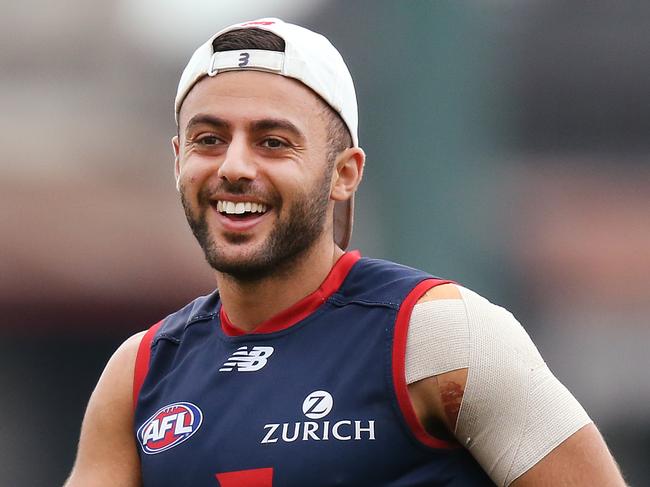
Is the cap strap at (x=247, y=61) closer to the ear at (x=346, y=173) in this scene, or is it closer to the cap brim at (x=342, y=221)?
the ear at (x=346, y=173)

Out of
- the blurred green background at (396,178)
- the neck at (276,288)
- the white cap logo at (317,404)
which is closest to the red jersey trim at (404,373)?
the white cap logo at (317,404)

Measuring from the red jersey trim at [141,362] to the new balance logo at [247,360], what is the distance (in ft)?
0.71

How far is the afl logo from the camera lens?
246cm

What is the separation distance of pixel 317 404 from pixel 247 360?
0.74 ft

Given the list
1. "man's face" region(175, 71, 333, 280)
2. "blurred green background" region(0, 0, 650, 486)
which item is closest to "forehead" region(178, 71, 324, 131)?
"man's face" region(175, 71, 333, 280)

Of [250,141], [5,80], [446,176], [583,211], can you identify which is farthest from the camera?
[5,80]

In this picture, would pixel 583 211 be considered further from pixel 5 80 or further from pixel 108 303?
pixel 5 80

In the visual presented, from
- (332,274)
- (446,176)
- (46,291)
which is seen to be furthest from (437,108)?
(332,274)

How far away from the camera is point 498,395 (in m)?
2.27

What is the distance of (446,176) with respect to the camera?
4.77 meters

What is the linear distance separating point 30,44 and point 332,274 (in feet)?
11.5

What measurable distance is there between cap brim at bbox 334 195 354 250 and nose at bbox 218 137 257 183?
34 centimetres

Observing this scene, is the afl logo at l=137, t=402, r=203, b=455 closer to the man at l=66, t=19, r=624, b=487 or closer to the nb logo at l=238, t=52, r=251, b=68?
the man at l=66, t=19, r=624, b=487

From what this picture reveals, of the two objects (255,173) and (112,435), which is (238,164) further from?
(112,435)
